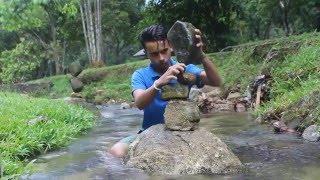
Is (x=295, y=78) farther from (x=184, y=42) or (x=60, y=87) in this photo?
(x=60, y=87)

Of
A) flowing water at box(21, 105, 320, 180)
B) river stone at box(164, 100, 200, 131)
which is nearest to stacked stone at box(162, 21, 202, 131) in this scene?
river stone at box(164, 100, 200, 131)

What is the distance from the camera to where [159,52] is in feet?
15.0

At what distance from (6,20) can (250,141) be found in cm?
883

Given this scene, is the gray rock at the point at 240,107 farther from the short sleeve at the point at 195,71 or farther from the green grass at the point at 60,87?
the green grass at the point at 60,87

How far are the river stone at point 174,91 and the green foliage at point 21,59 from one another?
102 feet

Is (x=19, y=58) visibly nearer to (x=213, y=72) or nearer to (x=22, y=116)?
(x=22, y=116)

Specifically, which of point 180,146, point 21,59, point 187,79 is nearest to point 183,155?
point 180,146

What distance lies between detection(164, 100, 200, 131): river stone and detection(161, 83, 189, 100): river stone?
0.05m

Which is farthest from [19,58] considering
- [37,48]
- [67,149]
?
[67,149]

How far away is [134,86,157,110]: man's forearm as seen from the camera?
433 cm

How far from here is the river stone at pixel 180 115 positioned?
453cm

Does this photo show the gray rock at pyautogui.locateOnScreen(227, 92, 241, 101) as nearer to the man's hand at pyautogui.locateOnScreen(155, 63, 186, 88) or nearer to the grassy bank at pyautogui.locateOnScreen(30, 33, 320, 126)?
the grassy bank at pyautogui.locateOnScreen(30, 33, 320, 126)

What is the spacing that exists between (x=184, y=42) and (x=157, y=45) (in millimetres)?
368

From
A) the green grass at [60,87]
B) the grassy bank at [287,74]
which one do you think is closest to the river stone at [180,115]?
the grassy bank at [287,74]
